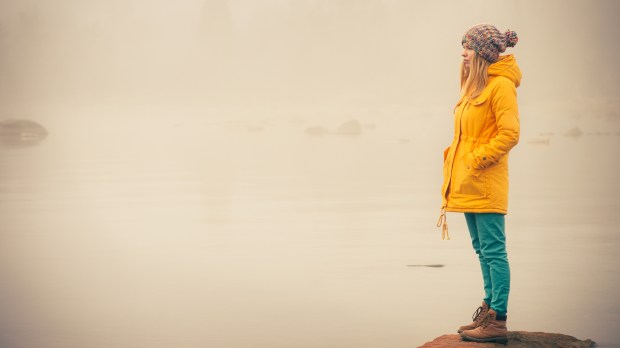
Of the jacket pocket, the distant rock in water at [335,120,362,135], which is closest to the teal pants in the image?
the jacket pocket

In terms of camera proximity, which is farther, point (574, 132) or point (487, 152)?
point (574, 132)

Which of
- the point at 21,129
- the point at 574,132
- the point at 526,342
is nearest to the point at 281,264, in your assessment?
the point at 526,342

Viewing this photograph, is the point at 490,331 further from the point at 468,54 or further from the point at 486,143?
the point at 468,54

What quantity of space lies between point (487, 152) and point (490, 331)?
1035mm

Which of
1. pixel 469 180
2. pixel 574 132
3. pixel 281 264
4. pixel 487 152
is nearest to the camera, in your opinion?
pixel 487 152

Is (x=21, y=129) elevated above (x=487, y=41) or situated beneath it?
elevated above

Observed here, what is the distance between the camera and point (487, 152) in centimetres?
538

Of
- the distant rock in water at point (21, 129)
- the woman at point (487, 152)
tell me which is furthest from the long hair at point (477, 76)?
the distant rock in water at point (21, 129)

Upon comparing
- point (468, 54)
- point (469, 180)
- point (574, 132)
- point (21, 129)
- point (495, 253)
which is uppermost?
point (21, 129)

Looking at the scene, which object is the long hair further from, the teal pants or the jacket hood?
the teal pants

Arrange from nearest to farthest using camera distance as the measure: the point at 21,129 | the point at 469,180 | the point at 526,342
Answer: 1. the point at 469,180
2. the point at 526,342
3. the point at 21,129

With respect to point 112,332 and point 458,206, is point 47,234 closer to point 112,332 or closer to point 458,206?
point 112,332

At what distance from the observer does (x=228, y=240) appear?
10867 mm

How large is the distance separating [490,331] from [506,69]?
151cm
